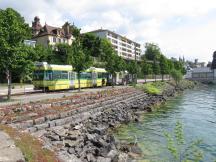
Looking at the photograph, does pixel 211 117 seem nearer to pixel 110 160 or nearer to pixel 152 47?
pixel 110 160

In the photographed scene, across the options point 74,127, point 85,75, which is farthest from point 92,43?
point 74,127

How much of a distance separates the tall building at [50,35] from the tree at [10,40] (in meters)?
67.7

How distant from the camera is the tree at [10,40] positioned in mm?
26078

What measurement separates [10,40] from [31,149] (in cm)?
1704

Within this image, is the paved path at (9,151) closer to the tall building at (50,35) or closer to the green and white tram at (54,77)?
the green and white tram at (54,77)

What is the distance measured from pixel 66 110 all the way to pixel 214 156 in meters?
11.4

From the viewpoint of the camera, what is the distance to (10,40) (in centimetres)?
2675

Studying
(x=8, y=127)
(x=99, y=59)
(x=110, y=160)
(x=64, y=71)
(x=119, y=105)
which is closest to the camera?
(x=110, y=160)

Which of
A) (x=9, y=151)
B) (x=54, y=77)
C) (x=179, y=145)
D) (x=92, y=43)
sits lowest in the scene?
(x=179, y=145)

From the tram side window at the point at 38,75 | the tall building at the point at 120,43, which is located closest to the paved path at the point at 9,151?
the tram side window at the point at 38,75

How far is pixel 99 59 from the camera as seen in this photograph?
92000mm

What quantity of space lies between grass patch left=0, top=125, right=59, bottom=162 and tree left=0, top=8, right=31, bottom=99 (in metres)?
12.3

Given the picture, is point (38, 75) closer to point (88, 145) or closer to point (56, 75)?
point (56, 75)

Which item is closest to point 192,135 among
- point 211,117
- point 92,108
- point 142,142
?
point 142,142
